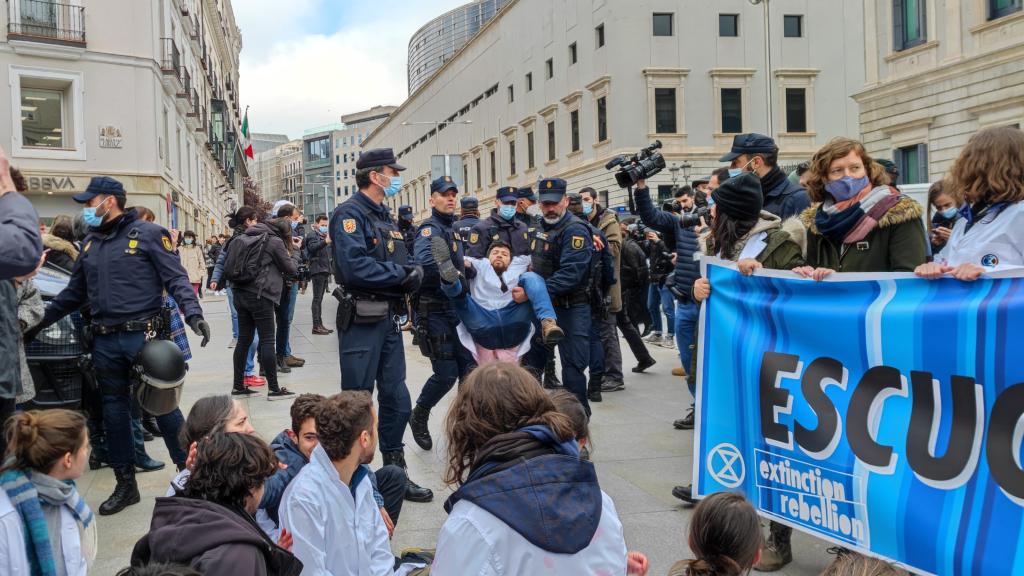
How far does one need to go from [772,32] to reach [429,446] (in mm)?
42796

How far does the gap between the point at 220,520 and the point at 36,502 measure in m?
0.84

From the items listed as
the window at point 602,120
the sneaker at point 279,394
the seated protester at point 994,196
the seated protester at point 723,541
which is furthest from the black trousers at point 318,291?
the window at point 602,120

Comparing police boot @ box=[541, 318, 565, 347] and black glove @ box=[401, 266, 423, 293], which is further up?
black glove @ box=[401, 266, 423, 293]

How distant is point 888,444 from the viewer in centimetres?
332

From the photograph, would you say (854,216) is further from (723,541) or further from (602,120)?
(602,120)

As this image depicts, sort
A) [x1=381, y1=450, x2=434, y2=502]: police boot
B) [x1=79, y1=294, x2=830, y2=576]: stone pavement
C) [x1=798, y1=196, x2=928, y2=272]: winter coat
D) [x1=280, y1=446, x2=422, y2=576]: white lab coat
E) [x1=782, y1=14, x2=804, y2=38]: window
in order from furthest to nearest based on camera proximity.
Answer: [x1=782, y1=14, x2=804, y2=38]: window → [x1=381, y1=450, x2=434, y2=502]: police boot → [x1=79, y1=294, x2=830, y2=576]: stone pavement → [x1=798, y1=196, x2=928, y2=272]: winter coat → [x1=280, y1=446, x2=422, y2=576]: white lab coat

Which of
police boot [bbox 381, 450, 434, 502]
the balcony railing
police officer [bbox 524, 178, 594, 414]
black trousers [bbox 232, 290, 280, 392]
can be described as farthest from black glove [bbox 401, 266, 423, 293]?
the balcony railing

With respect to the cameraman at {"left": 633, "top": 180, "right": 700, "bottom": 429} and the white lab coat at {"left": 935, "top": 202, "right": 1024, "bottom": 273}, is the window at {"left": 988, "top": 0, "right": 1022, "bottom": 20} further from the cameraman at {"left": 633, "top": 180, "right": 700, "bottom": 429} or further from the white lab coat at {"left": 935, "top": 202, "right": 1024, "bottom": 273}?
the white lab coat at {"left": 935, "top": 202, "right": 1024, "bottom": 273}

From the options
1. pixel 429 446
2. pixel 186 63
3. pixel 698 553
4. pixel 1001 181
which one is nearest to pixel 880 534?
pixel 698 553

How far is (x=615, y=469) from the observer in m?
5.58

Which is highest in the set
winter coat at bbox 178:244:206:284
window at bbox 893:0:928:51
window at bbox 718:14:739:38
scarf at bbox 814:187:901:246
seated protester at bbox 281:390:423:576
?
window at bbox 718:14:739:38

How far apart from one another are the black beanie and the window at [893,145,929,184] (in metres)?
26.0

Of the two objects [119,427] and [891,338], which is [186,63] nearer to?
[119,427]

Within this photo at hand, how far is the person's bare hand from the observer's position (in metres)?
6.02
